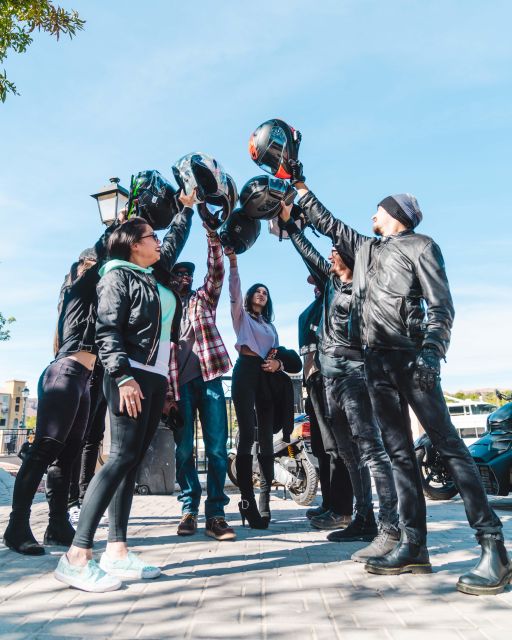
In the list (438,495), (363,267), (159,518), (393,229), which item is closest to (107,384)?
(363,267)

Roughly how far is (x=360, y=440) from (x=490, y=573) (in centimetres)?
127

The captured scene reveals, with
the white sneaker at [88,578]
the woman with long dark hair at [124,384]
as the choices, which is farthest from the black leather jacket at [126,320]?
the white sneaker at [88,578]

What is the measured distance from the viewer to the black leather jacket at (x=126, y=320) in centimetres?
294

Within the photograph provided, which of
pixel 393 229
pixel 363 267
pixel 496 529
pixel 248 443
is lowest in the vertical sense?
pixel 496 529

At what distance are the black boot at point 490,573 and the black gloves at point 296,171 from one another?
2.68 m

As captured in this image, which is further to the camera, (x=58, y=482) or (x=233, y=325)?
(x=233, y=325)

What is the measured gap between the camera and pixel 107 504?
2.85m

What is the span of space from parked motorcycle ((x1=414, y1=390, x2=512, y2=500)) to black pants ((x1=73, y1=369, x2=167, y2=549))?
4.59 m

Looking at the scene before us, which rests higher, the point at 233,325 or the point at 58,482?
the point at 233,325

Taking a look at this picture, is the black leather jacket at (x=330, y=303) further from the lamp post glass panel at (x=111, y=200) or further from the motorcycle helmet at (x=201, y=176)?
the lamp post glass panel at (x=111, y=200)

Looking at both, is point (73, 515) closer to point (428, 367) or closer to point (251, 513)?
point (251, 513)

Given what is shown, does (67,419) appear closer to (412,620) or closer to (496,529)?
(412,620)

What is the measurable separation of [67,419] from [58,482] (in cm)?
60

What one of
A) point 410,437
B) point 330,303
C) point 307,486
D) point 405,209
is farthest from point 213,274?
point 307,486
